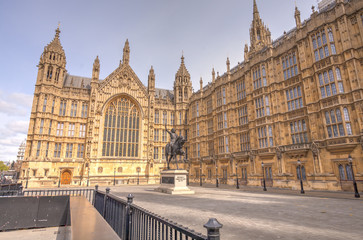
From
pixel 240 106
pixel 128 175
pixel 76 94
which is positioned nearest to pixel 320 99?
pixel 240 106

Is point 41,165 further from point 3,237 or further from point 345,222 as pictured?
point 345,222

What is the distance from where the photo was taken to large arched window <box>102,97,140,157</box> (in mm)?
41906

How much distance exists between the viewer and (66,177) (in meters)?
37.5

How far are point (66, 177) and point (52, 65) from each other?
21555 mm

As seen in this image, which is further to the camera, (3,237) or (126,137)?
(126,137)

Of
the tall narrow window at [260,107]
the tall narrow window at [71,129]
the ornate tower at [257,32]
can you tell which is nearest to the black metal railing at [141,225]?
the tall narrow window at [260,107]

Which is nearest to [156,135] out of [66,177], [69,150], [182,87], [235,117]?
[182,87]

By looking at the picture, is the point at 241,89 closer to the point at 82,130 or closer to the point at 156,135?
the point at 156,135

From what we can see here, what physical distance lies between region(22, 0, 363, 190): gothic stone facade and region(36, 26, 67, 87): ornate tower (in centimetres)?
21

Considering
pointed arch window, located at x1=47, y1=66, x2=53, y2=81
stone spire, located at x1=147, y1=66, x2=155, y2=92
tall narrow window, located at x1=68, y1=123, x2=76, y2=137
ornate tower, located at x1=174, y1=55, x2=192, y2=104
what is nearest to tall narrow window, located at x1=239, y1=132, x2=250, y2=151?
ornate tower, located at x1=174, y1=55, x2=192, y2=104

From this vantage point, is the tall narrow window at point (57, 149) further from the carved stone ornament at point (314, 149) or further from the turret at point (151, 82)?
the carved stone ornament at point (314, 149)

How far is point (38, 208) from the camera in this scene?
35.5ft

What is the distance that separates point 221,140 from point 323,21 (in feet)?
71.3

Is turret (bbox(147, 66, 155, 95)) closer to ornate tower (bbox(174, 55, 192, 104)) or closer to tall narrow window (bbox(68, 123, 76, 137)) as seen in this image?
ornate tower (bbox(174, 55, 192, 104))
